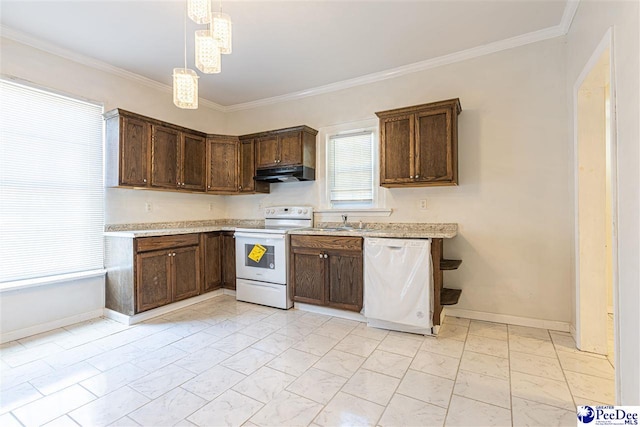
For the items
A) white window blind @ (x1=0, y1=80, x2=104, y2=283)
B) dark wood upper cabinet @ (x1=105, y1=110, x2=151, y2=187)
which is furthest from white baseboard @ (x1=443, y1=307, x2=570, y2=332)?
white window blind @ (x1=0, y1=80, x2=104, y2=283)

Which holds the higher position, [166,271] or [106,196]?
[106,196]

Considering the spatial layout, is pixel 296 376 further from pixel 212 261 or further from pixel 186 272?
pixel 212 261

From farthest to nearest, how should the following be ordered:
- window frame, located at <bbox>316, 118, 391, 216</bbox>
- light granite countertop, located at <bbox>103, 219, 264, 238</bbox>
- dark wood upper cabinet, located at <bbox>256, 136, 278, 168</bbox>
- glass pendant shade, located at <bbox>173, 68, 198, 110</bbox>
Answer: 1. dark wood upper cabinet, located at <bbox>256, 136, 278, 168</bbox>
2. window frame, located at <bbox>316, 118, 391, 216</bbox>
3. light granite countertop, located at <bbox>103, 219, 264, 238</bbox>
4. glass pendant shade, located at <bbox>173, 68, 198, 110</bbox>

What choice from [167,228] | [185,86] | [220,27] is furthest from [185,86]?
[167,228]

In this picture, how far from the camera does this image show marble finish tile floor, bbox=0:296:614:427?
1682 millimetres

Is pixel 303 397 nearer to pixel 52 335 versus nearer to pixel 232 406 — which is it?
pixel 232 406

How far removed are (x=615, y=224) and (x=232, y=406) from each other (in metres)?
2.40

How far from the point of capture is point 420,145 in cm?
305

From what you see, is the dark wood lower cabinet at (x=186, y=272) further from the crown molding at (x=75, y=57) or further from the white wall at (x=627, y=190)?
the white wall at (x=627, y=190)

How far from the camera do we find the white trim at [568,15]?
7.77 ft

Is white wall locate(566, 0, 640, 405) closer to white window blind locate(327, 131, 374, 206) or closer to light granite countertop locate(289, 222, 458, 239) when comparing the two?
light granite countertop locate(289, 222, 458, 239)

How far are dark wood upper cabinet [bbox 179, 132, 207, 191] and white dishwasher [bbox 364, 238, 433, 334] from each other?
2531mm

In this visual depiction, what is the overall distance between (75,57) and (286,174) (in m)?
2.54

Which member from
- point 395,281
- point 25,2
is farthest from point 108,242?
point 395,281
